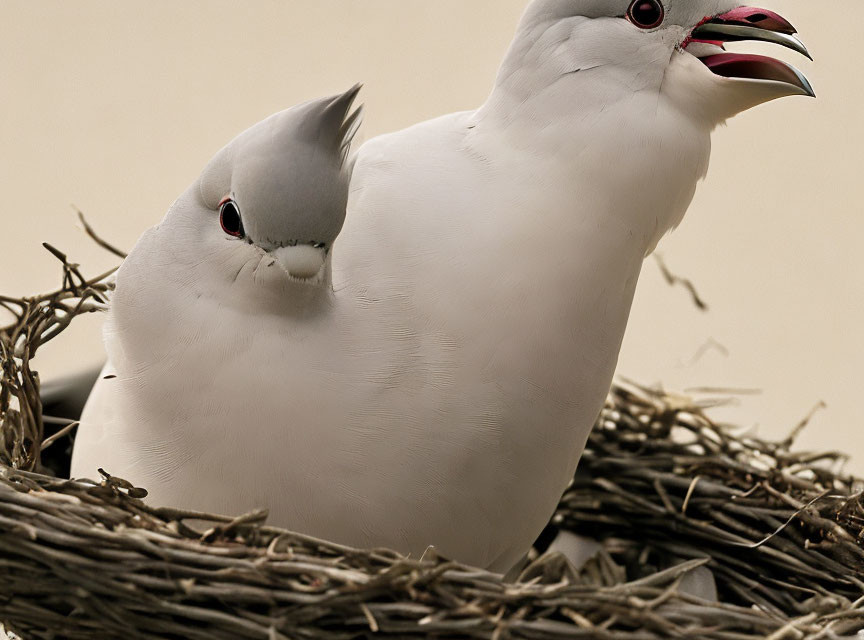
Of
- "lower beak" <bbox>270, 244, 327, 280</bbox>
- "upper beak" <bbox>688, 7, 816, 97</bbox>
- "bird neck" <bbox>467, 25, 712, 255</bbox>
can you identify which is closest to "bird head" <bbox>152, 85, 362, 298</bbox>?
"lower beak" <bbox>270, 244, 327, 280</bbox>

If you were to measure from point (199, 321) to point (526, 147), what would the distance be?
0.84 ft

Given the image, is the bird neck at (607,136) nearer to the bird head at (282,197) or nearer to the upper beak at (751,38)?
the upper beak at (751,38)

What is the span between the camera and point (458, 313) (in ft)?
2.33

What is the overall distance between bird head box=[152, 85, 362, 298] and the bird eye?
0.71ft

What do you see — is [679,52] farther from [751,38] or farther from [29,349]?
[29,349]

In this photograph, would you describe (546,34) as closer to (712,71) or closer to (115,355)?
(712,71)

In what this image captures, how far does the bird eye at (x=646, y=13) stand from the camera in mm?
733

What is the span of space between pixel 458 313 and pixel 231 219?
0.53ft

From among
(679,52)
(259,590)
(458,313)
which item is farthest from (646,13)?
(259,590)

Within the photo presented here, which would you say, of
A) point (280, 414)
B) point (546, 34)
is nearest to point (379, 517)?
point (280, 414)

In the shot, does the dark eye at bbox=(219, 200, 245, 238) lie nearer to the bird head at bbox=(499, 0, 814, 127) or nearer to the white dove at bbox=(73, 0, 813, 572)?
the white dove at bbox=(73, 0, 813, 572)

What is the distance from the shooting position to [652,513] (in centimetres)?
102

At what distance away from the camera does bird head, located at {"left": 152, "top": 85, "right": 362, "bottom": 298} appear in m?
0.62

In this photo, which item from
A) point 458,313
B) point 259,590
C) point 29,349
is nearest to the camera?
point 259,590
